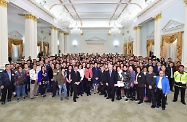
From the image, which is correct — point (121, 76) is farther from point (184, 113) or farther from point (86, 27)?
point (86, 27)

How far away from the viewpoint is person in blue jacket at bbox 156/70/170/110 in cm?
550

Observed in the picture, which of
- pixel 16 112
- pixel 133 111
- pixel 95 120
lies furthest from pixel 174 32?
pixel 16 112

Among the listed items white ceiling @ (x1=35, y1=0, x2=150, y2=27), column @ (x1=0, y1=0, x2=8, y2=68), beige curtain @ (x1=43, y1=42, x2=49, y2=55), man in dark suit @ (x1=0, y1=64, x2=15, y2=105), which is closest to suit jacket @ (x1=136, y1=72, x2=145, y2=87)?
man in dark suit @ (x1=0, y1=64, x2=15, y2=105)

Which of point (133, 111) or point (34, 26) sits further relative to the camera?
point (34, 26)

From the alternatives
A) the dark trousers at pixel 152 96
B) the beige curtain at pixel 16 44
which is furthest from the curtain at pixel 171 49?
the beige curtain at pixel 16 44

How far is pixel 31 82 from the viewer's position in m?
6.90

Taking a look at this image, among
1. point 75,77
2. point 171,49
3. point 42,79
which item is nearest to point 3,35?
point 42,79

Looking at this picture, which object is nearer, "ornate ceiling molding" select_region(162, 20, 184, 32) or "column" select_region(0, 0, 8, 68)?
"column" select_region(0, 0, 8, 68)

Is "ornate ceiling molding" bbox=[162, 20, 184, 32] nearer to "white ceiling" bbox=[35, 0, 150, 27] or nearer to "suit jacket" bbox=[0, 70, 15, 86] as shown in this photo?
"white ceiling" bbox=[35, 0, 150, 27]

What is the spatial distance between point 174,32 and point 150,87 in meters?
5.46

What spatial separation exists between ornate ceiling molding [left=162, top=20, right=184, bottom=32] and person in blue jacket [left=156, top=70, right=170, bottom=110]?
4.69 m

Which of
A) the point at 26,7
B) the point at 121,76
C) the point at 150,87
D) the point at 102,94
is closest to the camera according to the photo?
the point at 150,87

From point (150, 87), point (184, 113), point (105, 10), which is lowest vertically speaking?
point (184, 113)

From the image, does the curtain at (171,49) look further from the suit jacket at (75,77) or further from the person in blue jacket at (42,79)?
the person in blue jacket at (42,79)
